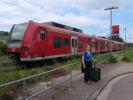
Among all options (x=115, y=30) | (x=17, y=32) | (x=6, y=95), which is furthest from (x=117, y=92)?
(x=115, y=30)

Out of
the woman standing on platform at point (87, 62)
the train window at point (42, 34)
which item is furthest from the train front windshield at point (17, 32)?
the woman standing on platform at point (87, 62)

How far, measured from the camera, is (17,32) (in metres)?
19.0

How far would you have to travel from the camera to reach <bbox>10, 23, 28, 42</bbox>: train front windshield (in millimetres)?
18486

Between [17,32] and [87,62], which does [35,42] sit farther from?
[87,62]

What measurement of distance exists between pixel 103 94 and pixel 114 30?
20.9 metres

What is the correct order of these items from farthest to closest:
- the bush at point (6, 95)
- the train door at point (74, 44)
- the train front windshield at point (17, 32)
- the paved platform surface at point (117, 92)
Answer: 1. the train door at point (74, 44)
2. the train front windshield at point (17, 32)
3. the paved platform surface at point (117, 92)
4. the bush at point (6, 95)

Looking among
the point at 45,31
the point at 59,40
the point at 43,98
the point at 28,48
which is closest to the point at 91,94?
the point at 43,98

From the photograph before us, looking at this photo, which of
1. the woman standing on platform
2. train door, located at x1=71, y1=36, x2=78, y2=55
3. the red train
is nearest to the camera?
the woman standing on platform

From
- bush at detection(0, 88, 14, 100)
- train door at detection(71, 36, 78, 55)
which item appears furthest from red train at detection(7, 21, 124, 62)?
bush at detection(0, 88, 14, 100)

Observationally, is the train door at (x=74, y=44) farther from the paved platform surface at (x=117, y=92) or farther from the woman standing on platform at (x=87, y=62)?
the woman standing on platform at (x=87, y=62)

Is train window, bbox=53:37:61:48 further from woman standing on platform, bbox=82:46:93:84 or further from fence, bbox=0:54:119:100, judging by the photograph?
fence, bbox=0:54:119:100

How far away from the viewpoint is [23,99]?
6.53 metres

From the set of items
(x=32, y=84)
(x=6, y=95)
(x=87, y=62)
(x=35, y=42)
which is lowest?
(x=6, y=95)

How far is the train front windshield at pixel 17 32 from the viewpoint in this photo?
60.6 ft
